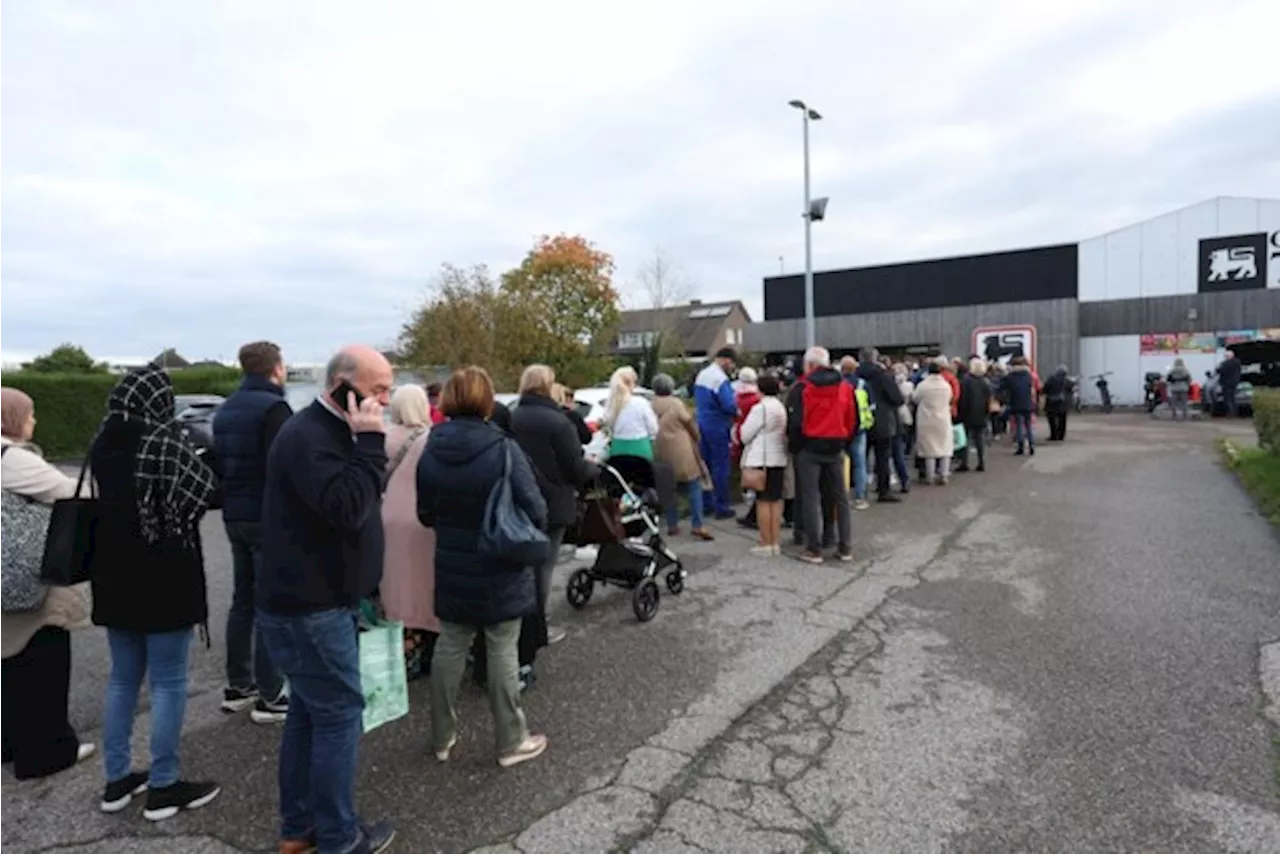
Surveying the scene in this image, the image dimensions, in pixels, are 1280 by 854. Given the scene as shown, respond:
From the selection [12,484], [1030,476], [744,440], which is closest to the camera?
[12,484]

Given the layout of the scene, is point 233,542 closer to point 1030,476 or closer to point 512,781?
point 512,781

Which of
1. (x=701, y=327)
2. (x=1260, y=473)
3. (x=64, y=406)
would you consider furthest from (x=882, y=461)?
(x=701, y=327)

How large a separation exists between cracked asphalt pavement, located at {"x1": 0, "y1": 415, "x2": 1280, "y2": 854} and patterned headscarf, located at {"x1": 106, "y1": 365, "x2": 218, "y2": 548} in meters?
1.23

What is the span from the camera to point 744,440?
24.9 feet

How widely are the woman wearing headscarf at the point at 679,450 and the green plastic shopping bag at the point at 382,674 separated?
491cm

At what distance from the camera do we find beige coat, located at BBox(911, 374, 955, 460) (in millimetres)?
11000

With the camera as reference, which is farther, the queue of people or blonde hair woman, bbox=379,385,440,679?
blonde hair woman, bbox=379,385,440,679

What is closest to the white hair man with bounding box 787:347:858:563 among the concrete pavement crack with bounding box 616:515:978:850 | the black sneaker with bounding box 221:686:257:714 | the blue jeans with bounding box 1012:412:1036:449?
the concrete pavement crack with bounding box 616:515:978:850

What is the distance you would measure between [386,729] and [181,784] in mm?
949

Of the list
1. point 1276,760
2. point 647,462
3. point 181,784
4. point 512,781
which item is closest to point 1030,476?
point 647,462

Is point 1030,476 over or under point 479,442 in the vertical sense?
under

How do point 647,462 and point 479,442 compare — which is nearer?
point 479,442

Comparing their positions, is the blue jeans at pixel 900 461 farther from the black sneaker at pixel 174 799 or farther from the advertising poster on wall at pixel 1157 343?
the advertising poster on wall at pixel 1157 343

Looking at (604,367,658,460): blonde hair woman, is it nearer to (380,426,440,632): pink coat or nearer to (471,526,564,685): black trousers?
(471,526,564,685): black trousers
